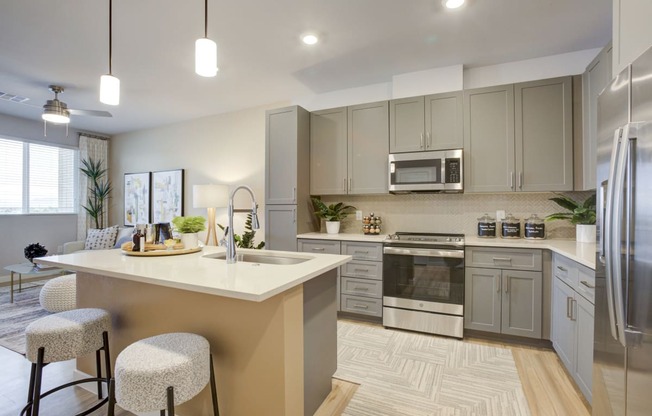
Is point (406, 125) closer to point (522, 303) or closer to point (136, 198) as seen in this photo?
point (522, 303)

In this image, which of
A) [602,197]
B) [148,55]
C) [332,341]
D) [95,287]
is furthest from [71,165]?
[602,197]

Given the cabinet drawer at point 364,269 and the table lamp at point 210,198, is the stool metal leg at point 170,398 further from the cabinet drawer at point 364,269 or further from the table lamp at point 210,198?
the table lamp at point 210,198

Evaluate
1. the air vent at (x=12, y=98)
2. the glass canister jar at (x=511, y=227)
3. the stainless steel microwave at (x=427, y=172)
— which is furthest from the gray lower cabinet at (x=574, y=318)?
the air vent at (x=12, y=98)

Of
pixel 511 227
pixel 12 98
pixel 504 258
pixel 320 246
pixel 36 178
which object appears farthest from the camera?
pixel 36 178

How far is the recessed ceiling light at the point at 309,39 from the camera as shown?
2.62m

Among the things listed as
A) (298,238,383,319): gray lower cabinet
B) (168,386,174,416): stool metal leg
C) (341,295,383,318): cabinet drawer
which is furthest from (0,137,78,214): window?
(168,386,174,416): stool metal leg

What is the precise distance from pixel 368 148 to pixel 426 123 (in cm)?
67

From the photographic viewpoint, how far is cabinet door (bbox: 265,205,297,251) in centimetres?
352

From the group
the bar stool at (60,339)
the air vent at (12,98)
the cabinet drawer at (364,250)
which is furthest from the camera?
the air vent at (12,98)

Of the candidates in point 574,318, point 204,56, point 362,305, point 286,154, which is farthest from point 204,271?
Result: point 574,318

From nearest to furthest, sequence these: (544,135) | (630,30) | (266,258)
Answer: (630,30), (266,258), (544,135)

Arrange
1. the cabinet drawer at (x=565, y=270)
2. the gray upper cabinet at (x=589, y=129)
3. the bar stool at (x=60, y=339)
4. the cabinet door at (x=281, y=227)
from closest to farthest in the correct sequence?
the bar stool at (x=60, y=339)
the cabinet drawer at (x=565, y=270)
the gray upper cabinet at (x=589, y=129)
the cabinet door at (x=281, y=227)

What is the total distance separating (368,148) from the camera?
344cm

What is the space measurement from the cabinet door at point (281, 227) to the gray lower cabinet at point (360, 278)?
1.24 ft
